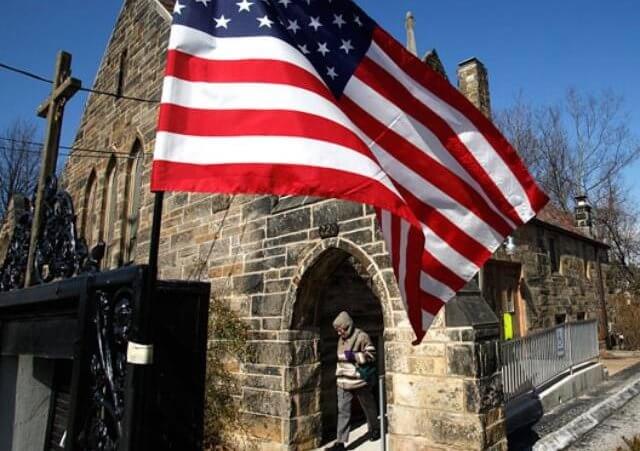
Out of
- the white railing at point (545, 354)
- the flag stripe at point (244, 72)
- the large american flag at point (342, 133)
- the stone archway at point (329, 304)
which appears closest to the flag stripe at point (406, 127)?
the large american flag at point (342, 133)

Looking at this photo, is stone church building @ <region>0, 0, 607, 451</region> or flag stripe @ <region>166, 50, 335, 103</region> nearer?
flag stripe @ <region>166, 50, 335, 103</region>

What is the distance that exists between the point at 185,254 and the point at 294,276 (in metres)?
3.03

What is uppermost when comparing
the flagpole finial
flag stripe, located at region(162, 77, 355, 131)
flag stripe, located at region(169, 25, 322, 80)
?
the flagpole finial

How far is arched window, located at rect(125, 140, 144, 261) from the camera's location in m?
10.5

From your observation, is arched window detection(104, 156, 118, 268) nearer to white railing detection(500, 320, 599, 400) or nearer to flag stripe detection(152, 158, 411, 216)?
white railing detection(500, 320, 599, 400)

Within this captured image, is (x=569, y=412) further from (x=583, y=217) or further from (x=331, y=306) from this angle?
(x=583, y=217)

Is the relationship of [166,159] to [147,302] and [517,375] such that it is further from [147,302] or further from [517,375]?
[517,375]

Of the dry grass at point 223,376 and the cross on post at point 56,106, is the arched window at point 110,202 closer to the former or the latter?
the dry grass at point 223,376

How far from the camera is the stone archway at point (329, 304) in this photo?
19.9ft

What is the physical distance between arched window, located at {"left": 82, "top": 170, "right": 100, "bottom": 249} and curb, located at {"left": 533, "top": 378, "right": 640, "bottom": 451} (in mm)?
10331

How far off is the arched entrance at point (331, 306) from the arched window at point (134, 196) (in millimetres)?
4873

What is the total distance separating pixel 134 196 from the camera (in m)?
10.9

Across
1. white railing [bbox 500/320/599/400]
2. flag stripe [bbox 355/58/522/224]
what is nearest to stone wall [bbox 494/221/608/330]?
white railing [bbox 500/320/599/400]

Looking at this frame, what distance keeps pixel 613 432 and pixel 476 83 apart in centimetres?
830
